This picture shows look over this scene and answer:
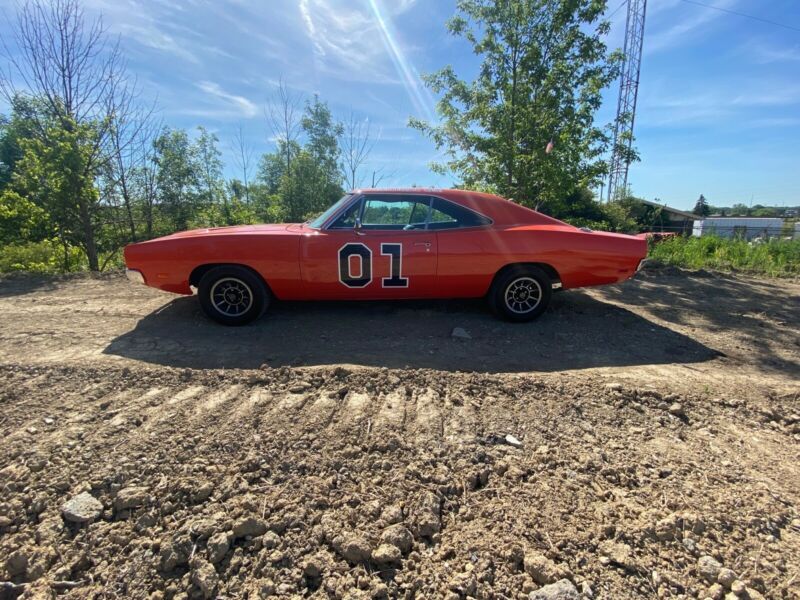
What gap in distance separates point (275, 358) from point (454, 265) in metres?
2.05

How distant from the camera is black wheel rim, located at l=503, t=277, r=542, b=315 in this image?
430cm

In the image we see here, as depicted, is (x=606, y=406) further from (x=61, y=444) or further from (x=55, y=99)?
(x=55, y=99)

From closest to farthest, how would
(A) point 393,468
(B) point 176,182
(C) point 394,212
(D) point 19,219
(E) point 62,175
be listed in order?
(A) point 393,468
(C) point 394,212
(E) point 62,175
(D) point 19,219
(B) point 176,182

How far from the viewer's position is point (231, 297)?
4102mm

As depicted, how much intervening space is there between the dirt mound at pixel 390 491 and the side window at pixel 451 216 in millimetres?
2121

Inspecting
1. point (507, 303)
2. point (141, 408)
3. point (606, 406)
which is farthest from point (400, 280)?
point (141, 408)

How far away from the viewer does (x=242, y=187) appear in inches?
755

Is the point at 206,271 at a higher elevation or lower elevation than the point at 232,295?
higher

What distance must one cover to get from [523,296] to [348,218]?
2.11 meters

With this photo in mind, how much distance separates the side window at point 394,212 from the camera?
4250 mm

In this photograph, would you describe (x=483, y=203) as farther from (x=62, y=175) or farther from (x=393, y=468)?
(x=62, y=175)

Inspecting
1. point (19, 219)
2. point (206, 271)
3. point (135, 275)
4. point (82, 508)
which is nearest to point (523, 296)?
point (206, 271)

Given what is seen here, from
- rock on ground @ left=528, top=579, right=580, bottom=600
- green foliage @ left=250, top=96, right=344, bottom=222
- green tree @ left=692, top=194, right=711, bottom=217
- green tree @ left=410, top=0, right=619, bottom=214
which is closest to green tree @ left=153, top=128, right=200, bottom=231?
green foliage @ left=250, top=96, right=344, bottom=222

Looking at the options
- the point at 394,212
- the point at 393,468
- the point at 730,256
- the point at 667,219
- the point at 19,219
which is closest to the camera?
the point at 393,468
